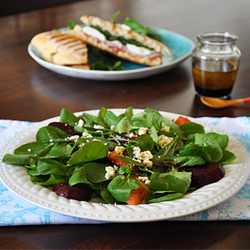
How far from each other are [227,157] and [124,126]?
0.28 metres

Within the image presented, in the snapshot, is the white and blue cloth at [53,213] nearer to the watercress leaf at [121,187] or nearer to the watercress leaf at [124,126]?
the watercress leaf at [121,187]

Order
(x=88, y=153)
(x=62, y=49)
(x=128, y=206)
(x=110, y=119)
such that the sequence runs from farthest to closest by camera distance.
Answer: (x=62, y=49) → (x=110, y=119) → (x=88, y=153) → (x=128, y=206)

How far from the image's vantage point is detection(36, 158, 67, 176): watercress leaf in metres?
0.78

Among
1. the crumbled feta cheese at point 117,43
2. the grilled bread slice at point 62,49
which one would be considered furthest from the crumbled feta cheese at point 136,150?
the crumbled feta cheese at point 117,43

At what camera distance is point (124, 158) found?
78 cm

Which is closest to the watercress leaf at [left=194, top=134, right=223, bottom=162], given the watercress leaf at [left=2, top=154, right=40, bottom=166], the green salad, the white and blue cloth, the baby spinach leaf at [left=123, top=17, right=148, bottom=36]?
the green salad

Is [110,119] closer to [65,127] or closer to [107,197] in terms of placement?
[65,127]

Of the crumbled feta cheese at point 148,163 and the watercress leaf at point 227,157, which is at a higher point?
the crumbled feta cheese at point 148,163

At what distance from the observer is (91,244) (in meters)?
0.68

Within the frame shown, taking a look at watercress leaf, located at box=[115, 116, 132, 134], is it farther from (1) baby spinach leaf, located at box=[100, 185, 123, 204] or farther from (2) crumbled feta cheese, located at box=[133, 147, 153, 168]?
(1) baby spinach leaf, located at box=[100, 185, 123, 204]

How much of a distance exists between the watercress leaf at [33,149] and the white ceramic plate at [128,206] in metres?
0.07

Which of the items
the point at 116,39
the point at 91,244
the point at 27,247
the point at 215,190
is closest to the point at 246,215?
the point at 215,190

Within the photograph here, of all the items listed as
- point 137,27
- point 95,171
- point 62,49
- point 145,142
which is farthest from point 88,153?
point 137,27

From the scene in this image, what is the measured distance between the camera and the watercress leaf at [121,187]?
0.72 metres
